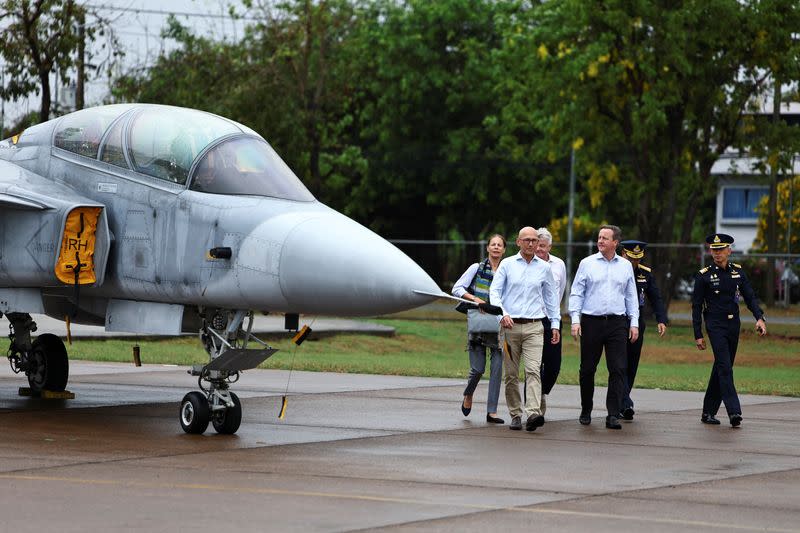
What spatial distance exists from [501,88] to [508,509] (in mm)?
42129

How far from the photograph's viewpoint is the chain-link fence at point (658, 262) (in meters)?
39.0

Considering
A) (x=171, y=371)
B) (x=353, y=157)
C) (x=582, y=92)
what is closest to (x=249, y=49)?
(x=582, y=92)

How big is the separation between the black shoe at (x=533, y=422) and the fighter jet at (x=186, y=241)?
2628 mm

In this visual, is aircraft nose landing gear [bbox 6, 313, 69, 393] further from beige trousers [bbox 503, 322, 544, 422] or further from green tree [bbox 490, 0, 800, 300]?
green tree [bbox 490, 0, 800, 300]

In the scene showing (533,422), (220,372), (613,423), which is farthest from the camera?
(613,423)

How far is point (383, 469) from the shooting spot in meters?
10.9

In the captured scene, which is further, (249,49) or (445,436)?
(249,49)

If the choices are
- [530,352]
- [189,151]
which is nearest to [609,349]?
[530,352]

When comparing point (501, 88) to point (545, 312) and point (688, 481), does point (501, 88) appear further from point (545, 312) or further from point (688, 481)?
Answer: point (688, 481)

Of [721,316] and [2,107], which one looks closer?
[721,316]

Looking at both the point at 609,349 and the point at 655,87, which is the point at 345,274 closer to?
the point at 609,349

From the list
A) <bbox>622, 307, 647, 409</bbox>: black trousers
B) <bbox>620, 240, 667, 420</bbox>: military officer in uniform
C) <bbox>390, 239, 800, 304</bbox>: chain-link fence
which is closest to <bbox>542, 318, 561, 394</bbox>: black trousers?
<bbox>622, 307, 647, 409</bbox>: black trousers

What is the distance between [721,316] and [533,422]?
259 cm

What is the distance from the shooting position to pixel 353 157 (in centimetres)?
5806
